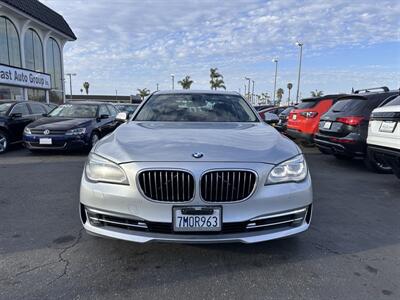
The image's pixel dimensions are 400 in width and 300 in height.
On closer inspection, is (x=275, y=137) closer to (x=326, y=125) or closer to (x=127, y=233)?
(x=127, y=233)

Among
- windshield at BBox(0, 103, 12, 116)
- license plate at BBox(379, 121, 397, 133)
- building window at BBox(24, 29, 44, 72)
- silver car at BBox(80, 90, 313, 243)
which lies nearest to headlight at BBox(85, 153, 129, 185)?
silver car at BBox(80, 90, 313, 243)

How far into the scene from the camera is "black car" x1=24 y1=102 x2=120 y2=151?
8539 mm

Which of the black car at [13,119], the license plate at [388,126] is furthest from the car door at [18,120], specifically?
the license plate at [388,126]

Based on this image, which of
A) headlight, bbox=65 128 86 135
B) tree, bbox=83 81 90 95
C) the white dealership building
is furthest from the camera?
tree, bbox=83 81 90 95

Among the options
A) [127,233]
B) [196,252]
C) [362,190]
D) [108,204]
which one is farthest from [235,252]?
[362,190]

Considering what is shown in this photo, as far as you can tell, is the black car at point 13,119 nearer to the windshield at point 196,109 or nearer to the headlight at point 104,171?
the windshield at point 196,109

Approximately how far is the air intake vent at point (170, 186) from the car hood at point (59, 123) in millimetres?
6691

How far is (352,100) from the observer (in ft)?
23.6

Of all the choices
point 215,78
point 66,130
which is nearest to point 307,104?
point 66,130

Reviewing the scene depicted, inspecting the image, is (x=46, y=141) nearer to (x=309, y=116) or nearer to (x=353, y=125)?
(x=309, y=116)

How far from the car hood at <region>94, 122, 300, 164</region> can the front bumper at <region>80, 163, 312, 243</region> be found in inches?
3.7

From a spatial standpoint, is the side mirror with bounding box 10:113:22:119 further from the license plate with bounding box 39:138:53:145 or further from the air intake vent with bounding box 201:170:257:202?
the air intake vent with bounding box 201:170:257:202

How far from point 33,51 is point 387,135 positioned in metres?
25.6

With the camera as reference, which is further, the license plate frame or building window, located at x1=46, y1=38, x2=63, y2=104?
building window, located at x1=46, y1=38, x2=63, y2=104
